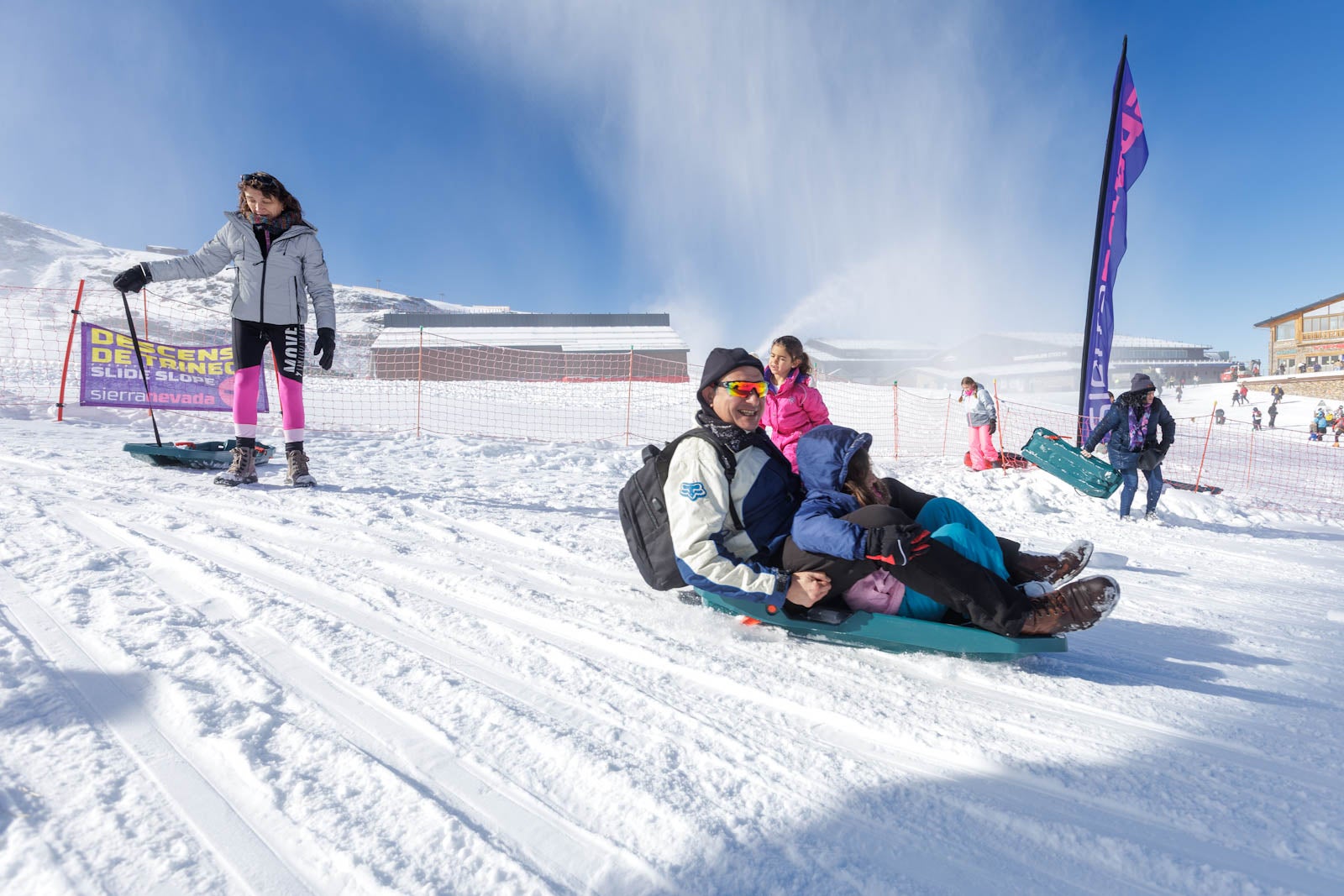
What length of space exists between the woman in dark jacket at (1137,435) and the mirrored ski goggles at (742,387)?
5.51 metres

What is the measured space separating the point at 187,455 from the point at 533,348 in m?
32.2

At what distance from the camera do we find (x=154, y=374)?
282 inches

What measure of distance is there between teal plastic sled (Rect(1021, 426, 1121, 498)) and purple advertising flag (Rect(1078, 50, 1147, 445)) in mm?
1898

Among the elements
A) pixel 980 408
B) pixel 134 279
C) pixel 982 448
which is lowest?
pixel 982 448

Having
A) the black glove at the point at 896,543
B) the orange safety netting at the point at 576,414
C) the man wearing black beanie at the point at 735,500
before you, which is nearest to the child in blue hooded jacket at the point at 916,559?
the black glove at the point at 896,543

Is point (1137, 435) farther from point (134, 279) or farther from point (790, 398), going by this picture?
point (134, 279)

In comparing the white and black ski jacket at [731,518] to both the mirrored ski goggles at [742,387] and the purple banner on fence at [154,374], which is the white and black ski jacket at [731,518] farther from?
the purple banner on fence at [154,374]

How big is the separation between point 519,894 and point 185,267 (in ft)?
14.8

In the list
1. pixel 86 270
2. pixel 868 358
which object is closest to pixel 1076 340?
pixel 868 358

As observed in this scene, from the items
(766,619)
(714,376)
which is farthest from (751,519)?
(714,376)

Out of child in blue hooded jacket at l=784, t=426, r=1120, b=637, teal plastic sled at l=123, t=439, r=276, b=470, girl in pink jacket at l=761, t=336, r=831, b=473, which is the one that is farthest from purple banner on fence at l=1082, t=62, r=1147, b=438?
teal plastic sled at l=123, t=439, r=276, b=470

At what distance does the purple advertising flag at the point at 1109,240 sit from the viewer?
331 inches

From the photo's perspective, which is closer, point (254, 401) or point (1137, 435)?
point (254, 401)

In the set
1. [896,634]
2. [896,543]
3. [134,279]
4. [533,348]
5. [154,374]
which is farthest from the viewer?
[533,348]
